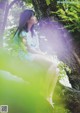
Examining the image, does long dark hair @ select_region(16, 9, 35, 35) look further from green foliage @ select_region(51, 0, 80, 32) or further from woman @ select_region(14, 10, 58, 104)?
green foliage @ select_region(51, 0, 80, 32)

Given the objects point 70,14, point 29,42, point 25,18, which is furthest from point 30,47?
point 70,14

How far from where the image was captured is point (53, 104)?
14.6 feet

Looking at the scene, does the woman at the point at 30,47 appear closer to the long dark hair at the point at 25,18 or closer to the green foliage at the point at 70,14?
the long dark hair at the point at 25,18

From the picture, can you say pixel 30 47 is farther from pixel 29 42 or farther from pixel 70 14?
pixel 70 14

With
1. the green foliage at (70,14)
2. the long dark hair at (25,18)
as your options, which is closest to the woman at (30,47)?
the long dark hair at (25,18)

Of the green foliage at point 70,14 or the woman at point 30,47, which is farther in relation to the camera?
the green foliage at point 70,14

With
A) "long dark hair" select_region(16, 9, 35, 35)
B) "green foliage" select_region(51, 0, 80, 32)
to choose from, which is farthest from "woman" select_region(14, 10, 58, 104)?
"green foliage" select_region(51, 0, 80, 32)

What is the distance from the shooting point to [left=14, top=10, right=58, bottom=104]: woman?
4.01m

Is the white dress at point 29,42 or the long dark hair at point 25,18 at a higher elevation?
the long dark hair at point 25,18

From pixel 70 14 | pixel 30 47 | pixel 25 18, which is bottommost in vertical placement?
pixel 30 47

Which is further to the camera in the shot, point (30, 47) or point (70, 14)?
point (70, 14)

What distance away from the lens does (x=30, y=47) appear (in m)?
4.01

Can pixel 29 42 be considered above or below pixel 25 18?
below

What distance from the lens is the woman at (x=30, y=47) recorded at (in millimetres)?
4012
